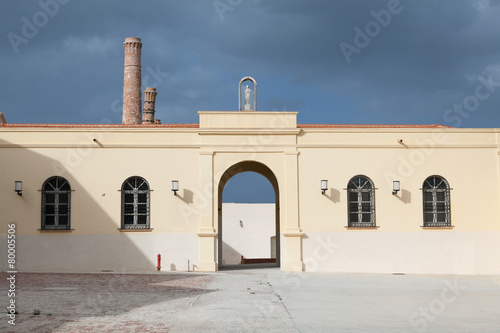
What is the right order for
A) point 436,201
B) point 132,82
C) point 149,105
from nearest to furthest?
point 436,201
point 132,82
point 149,105

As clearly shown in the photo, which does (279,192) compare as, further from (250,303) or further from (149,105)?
(149,105)

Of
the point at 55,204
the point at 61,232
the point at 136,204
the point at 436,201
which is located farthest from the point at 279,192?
the point at 55,204

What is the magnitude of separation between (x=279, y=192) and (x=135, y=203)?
4973 mm

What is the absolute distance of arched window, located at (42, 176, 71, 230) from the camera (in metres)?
21.7

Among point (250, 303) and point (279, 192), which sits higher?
point (279, 192)

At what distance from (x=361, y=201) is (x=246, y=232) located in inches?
682

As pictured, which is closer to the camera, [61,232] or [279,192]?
[61,232]

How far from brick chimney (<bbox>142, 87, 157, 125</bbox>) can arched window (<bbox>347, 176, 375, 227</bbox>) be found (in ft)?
53.3

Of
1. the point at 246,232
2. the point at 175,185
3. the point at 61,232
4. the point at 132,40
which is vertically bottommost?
the point at 246,232

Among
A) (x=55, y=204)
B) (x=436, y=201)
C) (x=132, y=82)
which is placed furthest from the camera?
(x=132, y=82)

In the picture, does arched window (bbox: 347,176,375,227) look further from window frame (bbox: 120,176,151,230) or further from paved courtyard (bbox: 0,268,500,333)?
window frame (bbox: 120,176,151,230)

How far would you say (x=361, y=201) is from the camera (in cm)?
2212

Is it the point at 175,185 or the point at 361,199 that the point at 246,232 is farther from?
the point at 175,185

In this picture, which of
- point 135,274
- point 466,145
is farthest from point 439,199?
point 135,274
